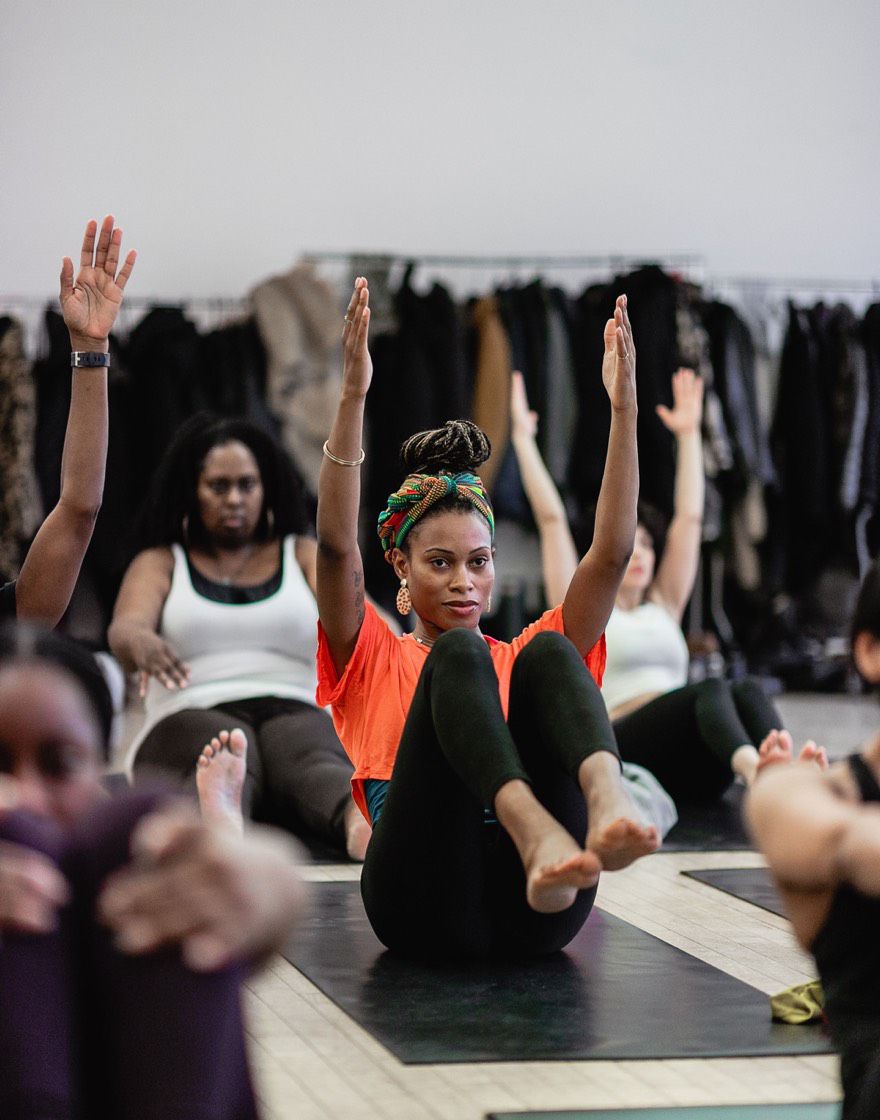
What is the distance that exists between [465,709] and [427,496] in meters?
0.60

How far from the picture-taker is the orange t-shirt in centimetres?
237

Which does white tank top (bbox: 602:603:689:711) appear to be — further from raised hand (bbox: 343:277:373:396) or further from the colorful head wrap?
raised hand (bbox: 343:277:373:396)

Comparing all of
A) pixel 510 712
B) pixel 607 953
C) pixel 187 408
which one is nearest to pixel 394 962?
pixel 607 953

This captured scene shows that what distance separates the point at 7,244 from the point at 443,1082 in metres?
5.32

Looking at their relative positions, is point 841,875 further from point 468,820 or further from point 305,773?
point 305,773

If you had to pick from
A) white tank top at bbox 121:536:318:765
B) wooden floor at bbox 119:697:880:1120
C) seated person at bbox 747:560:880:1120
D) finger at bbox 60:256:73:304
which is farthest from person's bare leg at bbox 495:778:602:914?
white tank top at bbox 121:536:318:765

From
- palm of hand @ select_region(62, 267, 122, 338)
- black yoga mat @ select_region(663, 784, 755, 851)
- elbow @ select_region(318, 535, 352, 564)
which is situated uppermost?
palm of hand @ select_region(62, 267, 122, 338)

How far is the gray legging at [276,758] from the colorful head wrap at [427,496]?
0.92 metres

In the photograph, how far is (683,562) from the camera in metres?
4.04

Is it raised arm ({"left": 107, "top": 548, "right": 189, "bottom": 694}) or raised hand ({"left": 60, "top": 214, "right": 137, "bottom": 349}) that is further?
raised arm ({"left": 107, "top": 548, "right": 189, "bottom": 694})

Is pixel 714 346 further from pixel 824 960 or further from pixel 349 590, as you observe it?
pixel 824 960

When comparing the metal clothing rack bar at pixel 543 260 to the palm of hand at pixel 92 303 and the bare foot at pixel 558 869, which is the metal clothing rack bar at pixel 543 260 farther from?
the bare foot at pixel 558 869

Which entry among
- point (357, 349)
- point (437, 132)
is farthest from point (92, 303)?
point (437, 132)

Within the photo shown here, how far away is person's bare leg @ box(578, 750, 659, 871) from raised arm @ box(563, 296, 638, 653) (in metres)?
0.54
